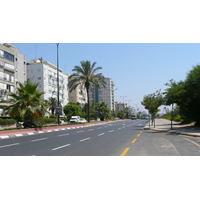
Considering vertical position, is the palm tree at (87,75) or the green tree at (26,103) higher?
the palm tree at (87,75)

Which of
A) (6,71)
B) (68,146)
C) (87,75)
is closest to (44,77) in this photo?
(6,71)

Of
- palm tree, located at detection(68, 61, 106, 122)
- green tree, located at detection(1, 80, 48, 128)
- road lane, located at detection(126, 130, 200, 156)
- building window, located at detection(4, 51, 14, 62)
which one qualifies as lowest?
road lane, located at detection(126, 130, 200, 156)

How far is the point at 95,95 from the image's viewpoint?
171 m

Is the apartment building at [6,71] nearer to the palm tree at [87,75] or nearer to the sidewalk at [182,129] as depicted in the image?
the palm tree at [87,75]

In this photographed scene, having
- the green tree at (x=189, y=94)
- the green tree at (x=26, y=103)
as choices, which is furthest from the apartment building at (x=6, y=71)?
the green tree at (x=189, y=94)

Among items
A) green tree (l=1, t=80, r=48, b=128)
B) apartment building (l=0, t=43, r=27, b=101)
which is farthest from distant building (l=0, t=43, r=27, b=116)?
green tree (l=1, t=80, r=48, b=128)

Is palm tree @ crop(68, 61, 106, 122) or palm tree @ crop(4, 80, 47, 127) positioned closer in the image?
palm tree @ crop(4, 80, 47, 127)

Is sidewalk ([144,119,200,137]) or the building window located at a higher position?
the building window

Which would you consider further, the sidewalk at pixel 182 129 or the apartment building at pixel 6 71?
the apartment building at pixel 6 71

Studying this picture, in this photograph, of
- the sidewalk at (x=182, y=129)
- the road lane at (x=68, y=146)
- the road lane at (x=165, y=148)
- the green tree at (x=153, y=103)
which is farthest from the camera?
the green tree at (x=153, y=103)

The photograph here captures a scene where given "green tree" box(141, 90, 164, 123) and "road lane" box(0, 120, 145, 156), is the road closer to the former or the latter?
"road lane" box(0, 120, 145, 156)
